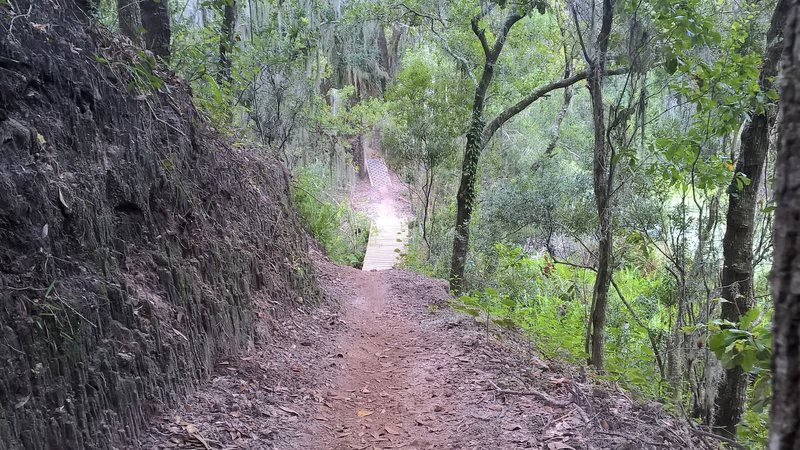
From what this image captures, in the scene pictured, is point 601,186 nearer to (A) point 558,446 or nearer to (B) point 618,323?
(A) point 558,446

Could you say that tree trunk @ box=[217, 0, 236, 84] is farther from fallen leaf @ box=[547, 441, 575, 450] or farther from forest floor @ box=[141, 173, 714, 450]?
fallen leaf @ box=[547, 441, 575, 450]

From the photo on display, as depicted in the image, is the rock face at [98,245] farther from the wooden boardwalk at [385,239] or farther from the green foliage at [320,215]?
the wooden boardwalk at [385,239]

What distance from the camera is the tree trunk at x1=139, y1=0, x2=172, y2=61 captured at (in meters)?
7.37

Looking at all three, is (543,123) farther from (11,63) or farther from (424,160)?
(11,63)

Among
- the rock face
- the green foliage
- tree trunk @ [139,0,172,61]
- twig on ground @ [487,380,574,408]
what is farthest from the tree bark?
twig on ground @ [487,380,574,408]

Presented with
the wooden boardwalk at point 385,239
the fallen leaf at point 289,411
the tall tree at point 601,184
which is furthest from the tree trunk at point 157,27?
the wooden boardwalk at point 385,239

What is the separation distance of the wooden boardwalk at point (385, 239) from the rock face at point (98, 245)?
37.4 feet

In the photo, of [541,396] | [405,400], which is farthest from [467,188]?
[541,396]

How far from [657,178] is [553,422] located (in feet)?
24.5

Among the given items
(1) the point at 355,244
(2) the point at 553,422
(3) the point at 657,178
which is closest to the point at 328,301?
(2) the point at 553,422

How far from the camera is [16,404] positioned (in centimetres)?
274

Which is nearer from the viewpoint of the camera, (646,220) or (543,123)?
(646,220)

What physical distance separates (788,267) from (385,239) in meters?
20.5

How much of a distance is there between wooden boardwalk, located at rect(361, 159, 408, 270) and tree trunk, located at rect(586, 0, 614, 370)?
33.6 feet
